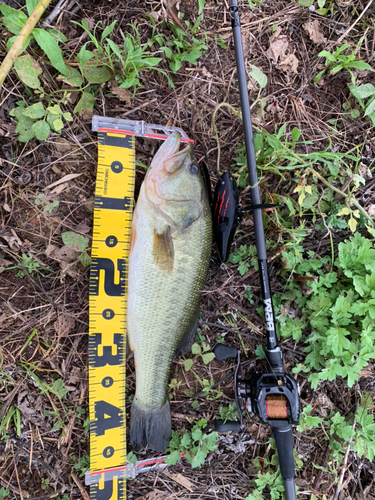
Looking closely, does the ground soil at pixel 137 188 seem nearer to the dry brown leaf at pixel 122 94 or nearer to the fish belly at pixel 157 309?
the dry brown leaf at pixel 122 94

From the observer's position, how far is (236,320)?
10.0 ft

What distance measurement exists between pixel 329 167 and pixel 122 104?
2.00 meters

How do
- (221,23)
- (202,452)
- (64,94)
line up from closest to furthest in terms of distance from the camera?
(64,94) → (202,452) → (221,23)

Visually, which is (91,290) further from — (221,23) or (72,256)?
(221,23)

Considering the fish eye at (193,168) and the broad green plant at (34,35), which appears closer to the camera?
the broad green plant at (34,35)

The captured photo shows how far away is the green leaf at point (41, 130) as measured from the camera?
8.26ft

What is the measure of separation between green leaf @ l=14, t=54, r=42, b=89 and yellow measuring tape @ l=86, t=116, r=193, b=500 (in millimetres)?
517

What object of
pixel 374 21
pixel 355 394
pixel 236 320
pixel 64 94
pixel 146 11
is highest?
pixel 374 21

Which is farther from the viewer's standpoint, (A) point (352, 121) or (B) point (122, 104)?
(A) point (352, 121)

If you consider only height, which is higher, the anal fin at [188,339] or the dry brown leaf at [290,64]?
the dry brown leaf at [290,64]

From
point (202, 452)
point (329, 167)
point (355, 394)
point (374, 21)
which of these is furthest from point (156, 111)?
point (355, 394)

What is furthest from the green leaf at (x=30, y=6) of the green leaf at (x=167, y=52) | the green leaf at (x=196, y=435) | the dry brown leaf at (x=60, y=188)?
the green leaf at (x=196, y=435)

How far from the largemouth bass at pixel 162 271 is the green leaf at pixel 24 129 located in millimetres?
1010

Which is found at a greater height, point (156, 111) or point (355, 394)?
point (156, 111)
